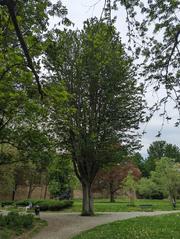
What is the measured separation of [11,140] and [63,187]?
2754 cm

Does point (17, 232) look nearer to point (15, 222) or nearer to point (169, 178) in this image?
→ point (15, 222)

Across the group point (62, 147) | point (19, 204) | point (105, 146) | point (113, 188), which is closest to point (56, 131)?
point (62, 147)

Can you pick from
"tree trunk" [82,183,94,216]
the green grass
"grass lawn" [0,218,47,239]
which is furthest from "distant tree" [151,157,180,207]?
"grass lawn" [0,218,47,239]

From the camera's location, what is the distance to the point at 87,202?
28219 mm

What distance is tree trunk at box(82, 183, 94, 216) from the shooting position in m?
27.4

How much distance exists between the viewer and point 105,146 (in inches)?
1080

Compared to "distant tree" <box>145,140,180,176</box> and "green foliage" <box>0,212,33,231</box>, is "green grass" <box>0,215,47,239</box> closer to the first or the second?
"green foliage" <box>0,212,33,231</box>

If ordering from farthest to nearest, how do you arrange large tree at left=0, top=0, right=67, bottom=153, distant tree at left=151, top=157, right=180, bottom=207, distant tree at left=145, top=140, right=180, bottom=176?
distant tree at left=145, top=140, right=180, bottom=176
distant tree at left=151, top=157, right=180, bottom=207
large tree at left=0, top=0, right=67, bottom=153

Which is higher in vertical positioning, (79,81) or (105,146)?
(79,81)

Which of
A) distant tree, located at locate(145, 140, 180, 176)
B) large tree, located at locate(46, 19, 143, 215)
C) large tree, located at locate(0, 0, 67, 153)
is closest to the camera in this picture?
large tree, located at locate(0, 0, 67, 153)

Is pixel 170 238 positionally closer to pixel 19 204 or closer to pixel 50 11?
pixel 50 11

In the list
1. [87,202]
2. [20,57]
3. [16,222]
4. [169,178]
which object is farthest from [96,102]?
[169,178]

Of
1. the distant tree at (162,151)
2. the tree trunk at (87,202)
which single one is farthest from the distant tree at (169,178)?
the distant tree at (162,151)

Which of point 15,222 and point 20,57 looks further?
point 15,222
